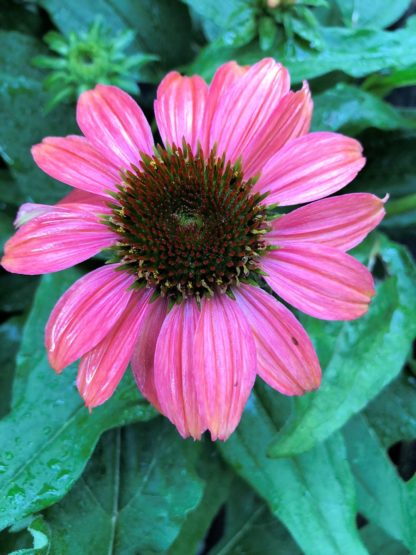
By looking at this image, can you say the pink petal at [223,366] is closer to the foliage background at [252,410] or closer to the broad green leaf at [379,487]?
the foliage background at [252,410]

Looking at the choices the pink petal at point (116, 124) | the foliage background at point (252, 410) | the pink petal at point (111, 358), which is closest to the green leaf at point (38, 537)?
the foliage background at point (252, 410)

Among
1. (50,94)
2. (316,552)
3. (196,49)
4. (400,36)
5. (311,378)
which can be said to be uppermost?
(400,36)

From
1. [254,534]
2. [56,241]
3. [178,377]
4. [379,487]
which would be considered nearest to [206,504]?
[254,534]

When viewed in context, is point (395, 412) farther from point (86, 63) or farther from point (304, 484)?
point (86, 63)

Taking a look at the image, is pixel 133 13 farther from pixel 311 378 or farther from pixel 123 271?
pixel 311 378

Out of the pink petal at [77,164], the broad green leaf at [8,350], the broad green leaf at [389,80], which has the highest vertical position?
the broad green leaf at [389,80]

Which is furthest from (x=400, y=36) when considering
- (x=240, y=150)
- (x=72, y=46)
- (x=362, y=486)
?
(x=362, y=486)
